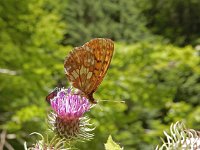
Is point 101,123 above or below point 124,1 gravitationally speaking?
below

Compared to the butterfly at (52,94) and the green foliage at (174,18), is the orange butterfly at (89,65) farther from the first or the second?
the green foliage at (174,18)

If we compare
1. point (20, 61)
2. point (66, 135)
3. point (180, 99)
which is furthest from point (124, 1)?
point (66, 135)

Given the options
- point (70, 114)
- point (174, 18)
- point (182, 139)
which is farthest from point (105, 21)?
point (182, 139)

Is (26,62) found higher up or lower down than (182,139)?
higher up

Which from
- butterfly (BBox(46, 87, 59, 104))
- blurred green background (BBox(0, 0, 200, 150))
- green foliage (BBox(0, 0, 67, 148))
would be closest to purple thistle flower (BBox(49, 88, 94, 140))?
butterfly (BBox(46, 87, 59, 104))

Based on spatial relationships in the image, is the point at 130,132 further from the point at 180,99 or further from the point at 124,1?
A: the point at 124,1

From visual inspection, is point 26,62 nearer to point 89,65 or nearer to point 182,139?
point 89,65

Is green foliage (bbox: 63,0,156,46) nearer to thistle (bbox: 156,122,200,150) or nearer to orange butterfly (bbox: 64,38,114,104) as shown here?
orange butterfly (bbox: 64,38,114,104)
